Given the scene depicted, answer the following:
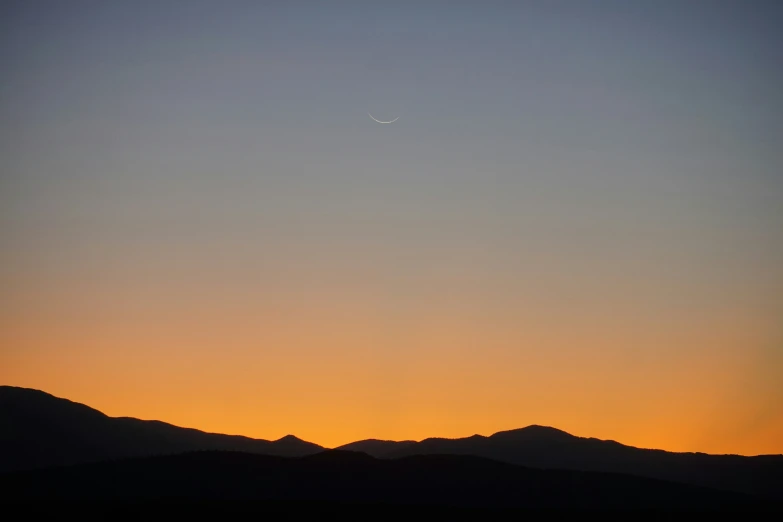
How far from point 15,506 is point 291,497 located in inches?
700

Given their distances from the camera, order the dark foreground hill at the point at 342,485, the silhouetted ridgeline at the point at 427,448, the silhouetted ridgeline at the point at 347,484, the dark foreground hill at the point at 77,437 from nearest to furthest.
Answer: the dark foreground hill at the point at 342,485 < the silhouetted ridgeline at the point at 347,484 < the silhouetted ridgeline at the point at 427,448 < the dark foreground hill at the point at 77,437

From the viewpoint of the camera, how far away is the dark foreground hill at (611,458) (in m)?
104

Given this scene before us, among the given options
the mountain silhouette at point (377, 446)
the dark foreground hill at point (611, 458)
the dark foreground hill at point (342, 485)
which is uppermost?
the mountain silhouette at point (377, 446)

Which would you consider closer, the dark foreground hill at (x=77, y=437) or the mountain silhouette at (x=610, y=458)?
the mountain silhouette at (x=610, y=458)

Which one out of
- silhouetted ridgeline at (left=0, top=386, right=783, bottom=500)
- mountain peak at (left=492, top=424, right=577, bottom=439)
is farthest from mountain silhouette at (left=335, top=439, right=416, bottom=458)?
mountain peak at (left=492, top=424, right=577, bottom=439)

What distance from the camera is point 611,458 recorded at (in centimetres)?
11362

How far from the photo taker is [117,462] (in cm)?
6844

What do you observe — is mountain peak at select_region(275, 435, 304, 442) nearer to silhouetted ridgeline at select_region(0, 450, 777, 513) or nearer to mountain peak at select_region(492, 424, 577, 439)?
mountain peak at select_region(492, 424, 577, 439)

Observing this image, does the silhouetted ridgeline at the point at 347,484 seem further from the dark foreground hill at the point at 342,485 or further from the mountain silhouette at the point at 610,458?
the mountain silhouette at the point at 610,458

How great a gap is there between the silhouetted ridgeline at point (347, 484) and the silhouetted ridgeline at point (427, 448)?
109 feet

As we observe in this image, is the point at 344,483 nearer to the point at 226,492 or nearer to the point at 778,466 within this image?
the point at 226,492

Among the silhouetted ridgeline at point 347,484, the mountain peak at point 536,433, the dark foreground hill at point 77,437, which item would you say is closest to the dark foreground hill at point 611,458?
the mountain peak at point 536,433

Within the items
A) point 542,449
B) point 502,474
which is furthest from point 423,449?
point 502,474

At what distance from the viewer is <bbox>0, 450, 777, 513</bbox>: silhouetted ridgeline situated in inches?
2422
